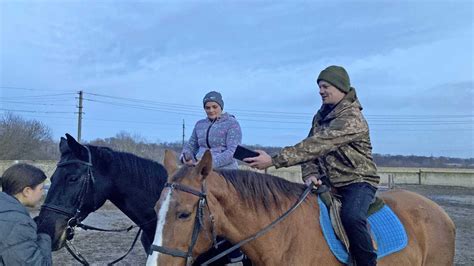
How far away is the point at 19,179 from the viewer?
3246mm

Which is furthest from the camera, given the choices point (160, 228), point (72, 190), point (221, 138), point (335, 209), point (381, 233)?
point (221, 138)

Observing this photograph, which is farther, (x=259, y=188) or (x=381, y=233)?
(x=381, y=233)

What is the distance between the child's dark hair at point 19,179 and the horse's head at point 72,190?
1.85 ft

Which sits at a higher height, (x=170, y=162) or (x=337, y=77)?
(x=337, y=77)

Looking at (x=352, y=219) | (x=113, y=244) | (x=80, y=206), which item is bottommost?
(x=113, y=244)

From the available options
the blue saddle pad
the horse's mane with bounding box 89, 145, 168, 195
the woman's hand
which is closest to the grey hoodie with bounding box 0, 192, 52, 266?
the horse's mane with bounding box 89, 145, 168, 195

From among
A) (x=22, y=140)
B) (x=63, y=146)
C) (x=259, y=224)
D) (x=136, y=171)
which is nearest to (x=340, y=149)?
(x=259, y=224)

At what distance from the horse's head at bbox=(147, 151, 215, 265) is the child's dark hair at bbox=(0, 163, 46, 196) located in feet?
3.88

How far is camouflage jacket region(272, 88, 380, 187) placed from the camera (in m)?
3.31

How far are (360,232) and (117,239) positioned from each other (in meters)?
8.71

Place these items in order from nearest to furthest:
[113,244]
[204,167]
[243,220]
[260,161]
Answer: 1. [204,167]
2. [243,220]
3. [260,161]
4. [113,244]

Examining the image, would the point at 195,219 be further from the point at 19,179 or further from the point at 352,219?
the point at 19,179

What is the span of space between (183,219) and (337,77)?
1.86 m

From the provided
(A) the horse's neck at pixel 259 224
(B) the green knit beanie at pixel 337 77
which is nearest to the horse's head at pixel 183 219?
(A) the horse's neck at pixel 259 224
